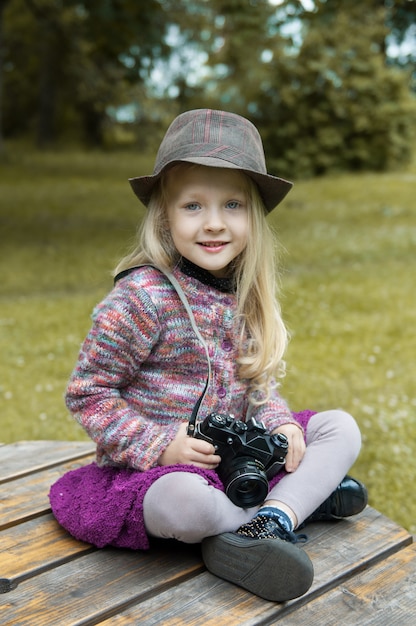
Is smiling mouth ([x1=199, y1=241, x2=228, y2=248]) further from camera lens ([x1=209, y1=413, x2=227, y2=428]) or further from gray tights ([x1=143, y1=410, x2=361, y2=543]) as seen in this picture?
gray tights ([x1=143, y1=410, x2=361, y2=543])

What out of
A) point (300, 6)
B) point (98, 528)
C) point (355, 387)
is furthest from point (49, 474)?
point (300, 6)

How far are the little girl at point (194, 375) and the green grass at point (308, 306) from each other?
118 centimetres

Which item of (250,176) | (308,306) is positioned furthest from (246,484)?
(308,306)

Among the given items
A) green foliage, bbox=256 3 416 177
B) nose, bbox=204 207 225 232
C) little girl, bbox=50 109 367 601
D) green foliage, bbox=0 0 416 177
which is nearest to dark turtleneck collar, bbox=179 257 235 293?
little girl, bbox=50 109 367 601

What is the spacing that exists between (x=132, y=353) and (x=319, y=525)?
792mm

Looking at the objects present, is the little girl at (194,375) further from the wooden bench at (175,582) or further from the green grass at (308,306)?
the green grass at (308,306)

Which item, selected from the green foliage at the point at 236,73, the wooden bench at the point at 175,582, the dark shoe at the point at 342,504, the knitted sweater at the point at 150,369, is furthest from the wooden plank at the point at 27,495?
the green foliage at the point at 236,73

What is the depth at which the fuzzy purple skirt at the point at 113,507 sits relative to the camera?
221 centimetres

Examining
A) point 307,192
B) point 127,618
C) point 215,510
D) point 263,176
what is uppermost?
point 307,192

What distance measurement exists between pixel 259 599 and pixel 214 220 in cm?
107

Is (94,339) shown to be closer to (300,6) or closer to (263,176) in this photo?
(263,176)

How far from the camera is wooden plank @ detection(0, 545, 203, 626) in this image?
1.91 m

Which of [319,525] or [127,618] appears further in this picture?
[319,525]

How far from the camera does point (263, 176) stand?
242 centimetres
